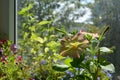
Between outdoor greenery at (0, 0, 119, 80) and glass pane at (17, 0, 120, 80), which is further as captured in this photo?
glass pane at (17, 0, 120, 80)

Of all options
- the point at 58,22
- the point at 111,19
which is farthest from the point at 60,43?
the point at 58,22

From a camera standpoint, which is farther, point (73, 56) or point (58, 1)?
point (58, 1)

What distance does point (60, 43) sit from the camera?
3.53ft

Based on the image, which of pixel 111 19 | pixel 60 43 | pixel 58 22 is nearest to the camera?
pixel 60 43

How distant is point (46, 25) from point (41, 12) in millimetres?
107

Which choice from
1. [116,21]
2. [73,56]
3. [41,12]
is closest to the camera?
[73,56]

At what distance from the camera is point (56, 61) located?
1.39 meters

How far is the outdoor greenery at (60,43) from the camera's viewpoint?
1.04 metres

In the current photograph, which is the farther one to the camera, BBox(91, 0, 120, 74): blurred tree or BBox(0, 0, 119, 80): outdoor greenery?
BBox(91, 0, 120, 74): blurred tree

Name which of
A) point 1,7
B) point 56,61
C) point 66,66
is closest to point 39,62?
point 56,61

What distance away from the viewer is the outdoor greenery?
1045 mm

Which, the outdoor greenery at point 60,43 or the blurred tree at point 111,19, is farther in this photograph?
the blurred tree at point 111,19

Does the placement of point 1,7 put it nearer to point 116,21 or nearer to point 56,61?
point 56,61

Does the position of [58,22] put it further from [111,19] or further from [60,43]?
[60,43]
